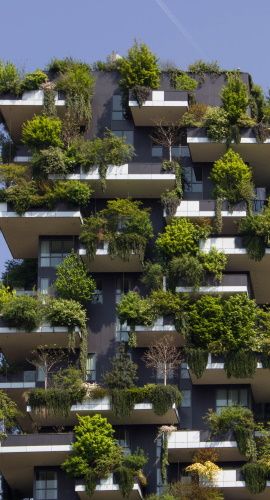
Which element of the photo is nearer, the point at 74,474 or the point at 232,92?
the point at 74,474

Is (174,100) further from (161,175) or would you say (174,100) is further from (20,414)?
(20,414)

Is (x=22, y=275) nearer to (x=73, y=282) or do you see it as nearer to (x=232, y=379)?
(x=73, y=282)

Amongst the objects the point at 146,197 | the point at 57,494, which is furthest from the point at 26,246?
the point at 57,494

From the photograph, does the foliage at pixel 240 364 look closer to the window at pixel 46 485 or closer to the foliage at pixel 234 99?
the window at pixel 46 485

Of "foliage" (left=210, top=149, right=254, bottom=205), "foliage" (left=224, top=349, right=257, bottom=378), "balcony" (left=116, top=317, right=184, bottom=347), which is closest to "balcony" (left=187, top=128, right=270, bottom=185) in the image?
"foliage" (left=210, top=149, right=254, bottom=205)

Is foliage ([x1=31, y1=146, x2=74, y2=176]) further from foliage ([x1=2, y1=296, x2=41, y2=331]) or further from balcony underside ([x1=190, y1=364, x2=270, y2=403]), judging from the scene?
balcony underside ([x1=190, y1=364, x2=270, y2=403])

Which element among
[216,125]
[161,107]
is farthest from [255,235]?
[161,107]
